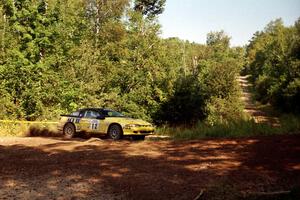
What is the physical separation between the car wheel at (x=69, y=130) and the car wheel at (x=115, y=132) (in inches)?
92.6

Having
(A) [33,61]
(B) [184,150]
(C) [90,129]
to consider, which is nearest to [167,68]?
(A) [33,61]

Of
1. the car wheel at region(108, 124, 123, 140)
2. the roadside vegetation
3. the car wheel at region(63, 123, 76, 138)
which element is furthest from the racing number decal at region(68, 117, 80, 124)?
the roadside vegetation

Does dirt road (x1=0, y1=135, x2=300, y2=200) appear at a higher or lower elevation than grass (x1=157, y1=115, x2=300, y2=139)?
lower

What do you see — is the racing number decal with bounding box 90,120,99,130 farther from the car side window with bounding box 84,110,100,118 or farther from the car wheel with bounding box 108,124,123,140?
the car wheel with bounding box 108,124,123,140

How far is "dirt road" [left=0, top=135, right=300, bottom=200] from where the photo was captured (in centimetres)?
729

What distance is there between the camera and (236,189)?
7.12 meters

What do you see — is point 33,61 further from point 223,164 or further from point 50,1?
point 223,164

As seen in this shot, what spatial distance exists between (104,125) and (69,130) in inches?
94.9

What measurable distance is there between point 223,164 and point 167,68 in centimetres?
2374

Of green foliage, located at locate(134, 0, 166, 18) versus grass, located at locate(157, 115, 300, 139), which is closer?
grass, located at locate(157, 115, 300, 139)

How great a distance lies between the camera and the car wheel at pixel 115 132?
52.4 feet

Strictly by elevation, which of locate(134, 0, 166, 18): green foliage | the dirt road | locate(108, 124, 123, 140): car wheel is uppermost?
locate(134, 0, 166, 18): green foliage

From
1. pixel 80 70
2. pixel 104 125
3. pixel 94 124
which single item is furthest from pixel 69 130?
pixel 80 70

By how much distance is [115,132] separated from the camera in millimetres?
16125
